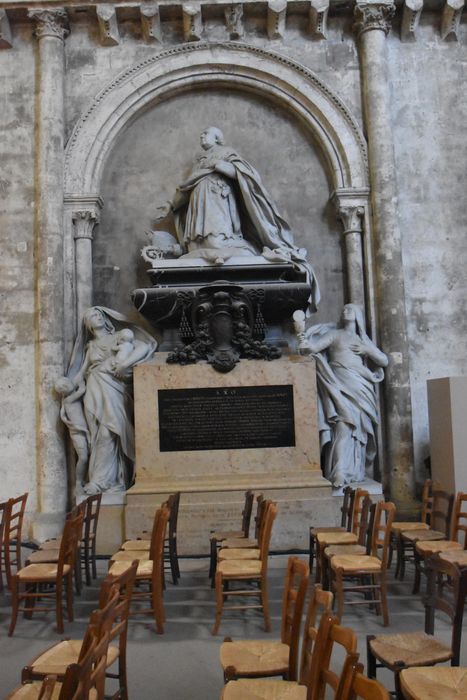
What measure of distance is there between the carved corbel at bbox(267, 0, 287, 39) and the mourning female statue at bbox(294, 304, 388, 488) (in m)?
4.20

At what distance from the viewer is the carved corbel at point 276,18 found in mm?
9398

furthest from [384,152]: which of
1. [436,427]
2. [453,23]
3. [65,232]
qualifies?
[65,232]

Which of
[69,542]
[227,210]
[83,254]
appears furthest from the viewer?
[83,254]

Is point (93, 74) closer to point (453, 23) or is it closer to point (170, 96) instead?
point (170, 96)

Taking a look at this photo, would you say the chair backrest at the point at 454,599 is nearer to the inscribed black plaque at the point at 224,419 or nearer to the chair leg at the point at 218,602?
the chair leg at the point at 218,602

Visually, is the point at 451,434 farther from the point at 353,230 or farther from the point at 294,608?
the point at 294,608

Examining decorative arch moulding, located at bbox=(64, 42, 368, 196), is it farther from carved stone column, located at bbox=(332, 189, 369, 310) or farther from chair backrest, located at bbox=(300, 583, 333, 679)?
chair backrest, located at bbox=(300, 583, 333, 679)

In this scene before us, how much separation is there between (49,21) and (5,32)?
638mm

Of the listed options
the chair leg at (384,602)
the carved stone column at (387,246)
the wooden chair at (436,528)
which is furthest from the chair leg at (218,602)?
the carved stone column at (387,246)

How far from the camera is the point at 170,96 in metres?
10.0

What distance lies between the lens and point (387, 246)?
910 cm

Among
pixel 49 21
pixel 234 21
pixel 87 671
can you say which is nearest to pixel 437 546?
pixel 87 671

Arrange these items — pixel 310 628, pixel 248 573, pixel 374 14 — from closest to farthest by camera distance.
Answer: pixel 310 628, pixel 248 573, pixel 374 14

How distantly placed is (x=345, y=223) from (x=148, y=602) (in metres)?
5.77
